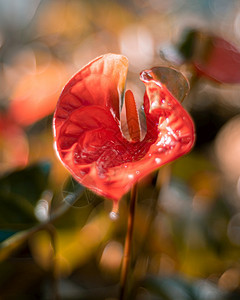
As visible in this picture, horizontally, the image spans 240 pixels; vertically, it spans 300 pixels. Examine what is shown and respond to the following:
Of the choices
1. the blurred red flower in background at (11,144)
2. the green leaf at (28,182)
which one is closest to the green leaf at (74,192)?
the green leaf at (28,182)

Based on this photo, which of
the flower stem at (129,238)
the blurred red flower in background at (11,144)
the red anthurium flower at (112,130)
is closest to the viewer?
the red anthurium flower at (112,130)

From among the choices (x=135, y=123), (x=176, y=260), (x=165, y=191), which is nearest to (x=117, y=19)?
(x=165, y=191)

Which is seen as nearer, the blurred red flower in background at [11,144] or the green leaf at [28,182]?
the green leaf at [28,182]

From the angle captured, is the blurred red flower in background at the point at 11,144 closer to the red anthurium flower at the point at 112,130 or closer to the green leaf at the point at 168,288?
the green leaf at the point at 168,288

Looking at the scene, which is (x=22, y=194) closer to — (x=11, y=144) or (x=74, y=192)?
(x=74, y=192)

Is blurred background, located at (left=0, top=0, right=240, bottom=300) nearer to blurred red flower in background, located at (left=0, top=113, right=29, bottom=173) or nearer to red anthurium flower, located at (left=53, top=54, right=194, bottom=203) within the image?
blurred red flower in background, located at (left=0, top=113, right=29, bottom=173)

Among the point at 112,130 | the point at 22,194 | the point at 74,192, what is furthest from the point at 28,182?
the point at 112,130

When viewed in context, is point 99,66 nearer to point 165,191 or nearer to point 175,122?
point 175,122

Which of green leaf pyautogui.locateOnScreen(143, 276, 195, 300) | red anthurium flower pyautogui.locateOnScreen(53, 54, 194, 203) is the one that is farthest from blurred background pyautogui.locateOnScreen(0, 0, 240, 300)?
red anthurium flower pyautogui.locateOnScreen(53, 54, 194, 203)
